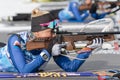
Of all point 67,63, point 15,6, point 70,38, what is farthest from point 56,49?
point 15,6

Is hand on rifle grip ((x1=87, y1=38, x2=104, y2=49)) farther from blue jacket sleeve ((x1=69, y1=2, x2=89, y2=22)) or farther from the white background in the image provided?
the white background

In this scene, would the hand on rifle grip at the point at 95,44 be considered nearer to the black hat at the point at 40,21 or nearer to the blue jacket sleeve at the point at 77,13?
the black hat at the point at 40,21

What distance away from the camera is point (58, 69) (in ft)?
22.6

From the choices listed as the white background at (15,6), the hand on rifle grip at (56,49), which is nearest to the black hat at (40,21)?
the hand on rifle grip at (56,49)

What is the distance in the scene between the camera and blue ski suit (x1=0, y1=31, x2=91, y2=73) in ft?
20.1

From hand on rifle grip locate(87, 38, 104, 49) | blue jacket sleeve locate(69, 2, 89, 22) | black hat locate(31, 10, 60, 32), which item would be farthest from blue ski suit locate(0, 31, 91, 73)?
blue jacket sleeve locate(69, 2, 89, 22)

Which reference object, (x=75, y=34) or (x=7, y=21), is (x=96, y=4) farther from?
(x=75, y=34)

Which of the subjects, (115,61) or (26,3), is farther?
(26,3)

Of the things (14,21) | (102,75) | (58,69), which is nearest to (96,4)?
(14,21)

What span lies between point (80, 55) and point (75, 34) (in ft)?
3.06

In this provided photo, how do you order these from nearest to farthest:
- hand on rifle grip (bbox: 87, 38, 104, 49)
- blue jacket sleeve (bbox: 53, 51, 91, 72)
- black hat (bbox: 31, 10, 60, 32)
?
hand on rifle grip (bbox: 87, 38, 104, 49)
black hat (bbox: 31, 10, 60, 32)
blue jacket sleeve (bbox: 53, 51, 91, 72)

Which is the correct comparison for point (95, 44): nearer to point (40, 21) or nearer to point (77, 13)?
point (40, 21)

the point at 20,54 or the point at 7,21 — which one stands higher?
the point at 20,54

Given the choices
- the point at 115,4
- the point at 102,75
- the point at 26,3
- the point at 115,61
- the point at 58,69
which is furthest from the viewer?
the point at 26,3
